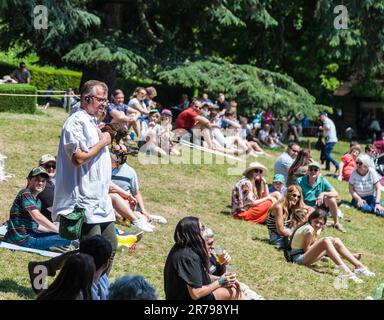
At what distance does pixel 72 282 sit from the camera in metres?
5.64

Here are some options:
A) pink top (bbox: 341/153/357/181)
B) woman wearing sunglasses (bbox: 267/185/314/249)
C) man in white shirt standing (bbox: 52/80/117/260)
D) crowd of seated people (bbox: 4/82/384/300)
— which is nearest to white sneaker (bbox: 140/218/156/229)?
crowd of seated people (bbox: 4/82/384/300)

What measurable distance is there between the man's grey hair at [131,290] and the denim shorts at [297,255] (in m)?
5.52

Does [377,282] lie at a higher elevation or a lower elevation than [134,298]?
lower

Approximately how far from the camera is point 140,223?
37.8 ft

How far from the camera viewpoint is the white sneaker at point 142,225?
37.5ft

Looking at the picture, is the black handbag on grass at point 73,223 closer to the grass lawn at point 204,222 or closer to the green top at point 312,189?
the grass lawn at point 204,222

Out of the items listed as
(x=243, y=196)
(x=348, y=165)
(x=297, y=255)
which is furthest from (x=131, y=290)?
(x=348, y=165)

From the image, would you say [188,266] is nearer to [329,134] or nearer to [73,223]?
[73,223]

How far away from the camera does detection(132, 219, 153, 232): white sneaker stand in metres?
11.4

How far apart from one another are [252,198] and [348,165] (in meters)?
6.26

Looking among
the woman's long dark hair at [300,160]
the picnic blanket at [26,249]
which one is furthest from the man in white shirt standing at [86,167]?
the woman's long dark hair at [300,160]

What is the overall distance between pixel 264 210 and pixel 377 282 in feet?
9.89
